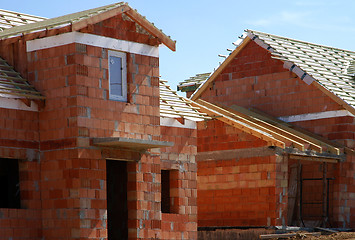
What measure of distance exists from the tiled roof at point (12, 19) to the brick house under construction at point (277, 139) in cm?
623

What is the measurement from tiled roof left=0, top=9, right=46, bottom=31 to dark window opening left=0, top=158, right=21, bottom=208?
396 cm

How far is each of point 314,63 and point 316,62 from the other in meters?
0.30

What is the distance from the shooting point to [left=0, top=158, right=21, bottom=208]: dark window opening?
1770cm

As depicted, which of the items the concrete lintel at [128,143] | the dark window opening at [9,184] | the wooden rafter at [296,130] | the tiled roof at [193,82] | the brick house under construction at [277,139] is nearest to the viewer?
the concrete lintel at [128,143]

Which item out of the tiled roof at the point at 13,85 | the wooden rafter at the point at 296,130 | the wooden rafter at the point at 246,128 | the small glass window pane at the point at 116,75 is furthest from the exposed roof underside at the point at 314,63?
the tiled roof at the point at 13,85

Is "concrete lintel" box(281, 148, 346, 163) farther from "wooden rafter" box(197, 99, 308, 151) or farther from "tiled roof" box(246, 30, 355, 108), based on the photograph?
"tiled roof" box(246, 30, 355, 108)

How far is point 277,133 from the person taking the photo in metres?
24.4

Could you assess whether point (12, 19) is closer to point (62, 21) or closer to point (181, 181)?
point (62, 21)

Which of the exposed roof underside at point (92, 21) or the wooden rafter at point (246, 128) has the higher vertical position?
the exposed roof underside at point (92, 21)

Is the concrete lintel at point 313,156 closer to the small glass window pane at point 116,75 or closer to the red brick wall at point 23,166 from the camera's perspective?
the small glass window pane at point 116,75

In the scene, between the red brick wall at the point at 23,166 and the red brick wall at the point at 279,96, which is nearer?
the red brick wall at the point at 23,166

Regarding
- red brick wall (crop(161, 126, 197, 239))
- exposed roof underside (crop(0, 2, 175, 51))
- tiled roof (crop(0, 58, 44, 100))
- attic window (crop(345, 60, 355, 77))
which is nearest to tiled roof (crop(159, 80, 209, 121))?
red brick wall (crop(161, 126, 197, 239))

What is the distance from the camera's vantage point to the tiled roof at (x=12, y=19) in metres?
20.3

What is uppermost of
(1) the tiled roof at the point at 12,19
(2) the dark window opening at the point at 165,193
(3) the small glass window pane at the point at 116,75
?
(1) the tiled roof at the point at 12,19
